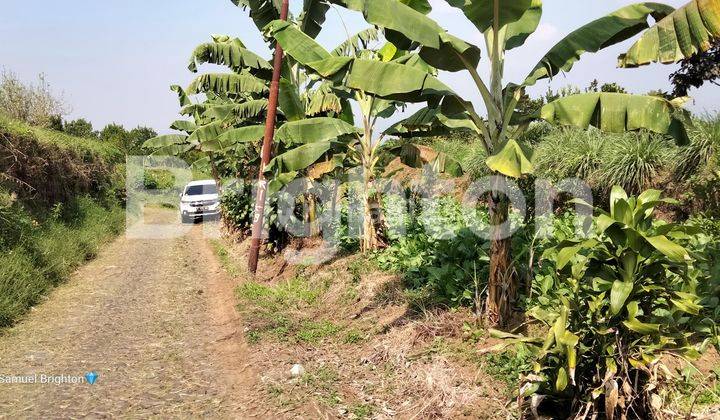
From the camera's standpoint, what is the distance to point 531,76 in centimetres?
516

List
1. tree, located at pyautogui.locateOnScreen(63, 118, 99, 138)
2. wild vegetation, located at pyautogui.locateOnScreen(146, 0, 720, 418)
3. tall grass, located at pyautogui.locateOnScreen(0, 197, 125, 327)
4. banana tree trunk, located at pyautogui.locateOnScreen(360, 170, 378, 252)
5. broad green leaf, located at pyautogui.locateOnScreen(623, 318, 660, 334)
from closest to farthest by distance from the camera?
broad green leaf, located at pyautogui.locateOnScreen(623, 318, 660, 334) < wild vegetation, located at pyautogui.locateOnScreen(146, 0, 720, 418) < tall grass, located at pyautogui.locateOnScreen(0, 197, 125, 327) < banana tree trunk, located at pyautogui.locateOnScreen(360, 170, 378, 252) < tree, located at pyautogui.locateOnScreen(63, 118, 99, 138)

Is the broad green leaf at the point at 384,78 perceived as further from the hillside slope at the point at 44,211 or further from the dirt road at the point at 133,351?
the hillside slope at the point at 44,211

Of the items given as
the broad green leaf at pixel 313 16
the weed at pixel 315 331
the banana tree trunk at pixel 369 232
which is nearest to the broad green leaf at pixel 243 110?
the broad green leaf at pixel 313 16

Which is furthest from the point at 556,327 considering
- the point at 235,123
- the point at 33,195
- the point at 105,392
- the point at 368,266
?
the point at 33,195

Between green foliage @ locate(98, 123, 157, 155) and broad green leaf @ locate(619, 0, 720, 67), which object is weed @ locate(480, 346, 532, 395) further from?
green foliage @ locate(98, 123, 157, 155)

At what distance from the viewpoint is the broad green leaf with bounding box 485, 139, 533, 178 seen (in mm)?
4277

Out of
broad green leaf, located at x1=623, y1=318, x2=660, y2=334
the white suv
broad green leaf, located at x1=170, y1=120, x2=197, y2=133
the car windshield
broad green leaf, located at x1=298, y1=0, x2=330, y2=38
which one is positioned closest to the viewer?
broad green leaf, located at x1=623, y1=318, x2=660, y2=334

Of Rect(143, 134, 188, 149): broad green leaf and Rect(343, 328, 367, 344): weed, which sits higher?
Rect(143, 134, 188, 149): broad green leaf

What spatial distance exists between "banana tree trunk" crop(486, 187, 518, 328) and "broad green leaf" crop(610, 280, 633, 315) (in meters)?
1.86

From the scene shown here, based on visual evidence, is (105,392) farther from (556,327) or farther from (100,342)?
(556,327)

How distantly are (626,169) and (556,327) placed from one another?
601 centimetres

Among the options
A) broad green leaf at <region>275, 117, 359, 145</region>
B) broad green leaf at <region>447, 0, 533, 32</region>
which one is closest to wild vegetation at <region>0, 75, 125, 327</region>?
broad green leaf at <region>275, 117, 359, 145</region>

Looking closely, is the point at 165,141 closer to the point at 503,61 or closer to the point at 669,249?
the point at 503,61

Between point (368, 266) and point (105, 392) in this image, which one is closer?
point (105, 392)
